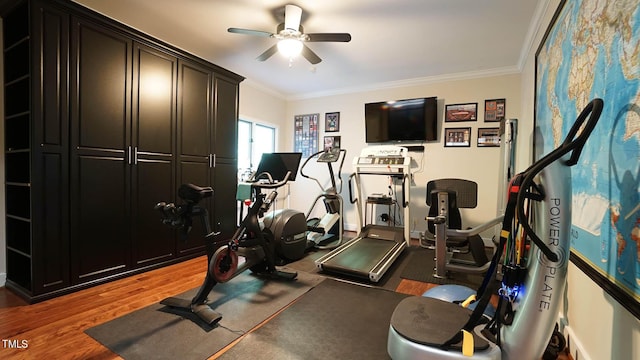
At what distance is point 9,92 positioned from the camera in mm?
2555

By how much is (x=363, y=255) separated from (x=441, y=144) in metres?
2.49

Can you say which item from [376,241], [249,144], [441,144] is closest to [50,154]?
[249,144]

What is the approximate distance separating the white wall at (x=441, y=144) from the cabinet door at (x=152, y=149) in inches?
118

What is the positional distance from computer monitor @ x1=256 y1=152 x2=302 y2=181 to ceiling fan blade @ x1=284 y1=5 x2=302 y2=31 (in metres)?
1.48

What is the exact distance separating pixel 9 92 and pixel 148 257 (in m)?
1.98

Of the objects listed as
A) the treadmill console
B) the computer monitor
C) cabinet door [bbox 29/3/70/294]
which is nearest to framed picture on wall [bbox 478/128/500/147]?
the treadmill console

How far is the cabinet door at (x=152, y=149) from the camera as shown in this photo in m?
2.92

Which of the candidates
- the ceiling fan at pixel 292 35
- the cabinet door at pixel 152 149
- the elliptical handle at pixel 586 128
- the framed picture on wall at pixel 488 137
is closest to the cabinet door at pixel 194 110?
the cabinet door at pixel 152 149

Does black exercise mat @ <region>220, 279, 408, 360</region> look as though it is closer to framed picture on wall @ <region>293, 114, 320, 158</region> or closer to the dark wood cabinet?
the dark wood cabinet

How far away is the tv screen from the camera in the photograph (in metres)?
4.61

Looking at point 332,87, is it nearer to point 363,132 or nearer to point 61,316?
point 363,132

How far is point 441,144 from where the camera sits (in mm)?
4625

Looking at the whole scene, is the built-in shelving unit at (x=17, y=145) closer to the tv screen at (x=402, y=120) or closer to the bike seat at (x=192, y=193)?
the bike seat at (x=192, y=193)

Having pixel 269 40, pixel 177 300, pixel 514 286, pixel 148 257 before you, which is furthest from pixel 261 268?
pixel 269 40
